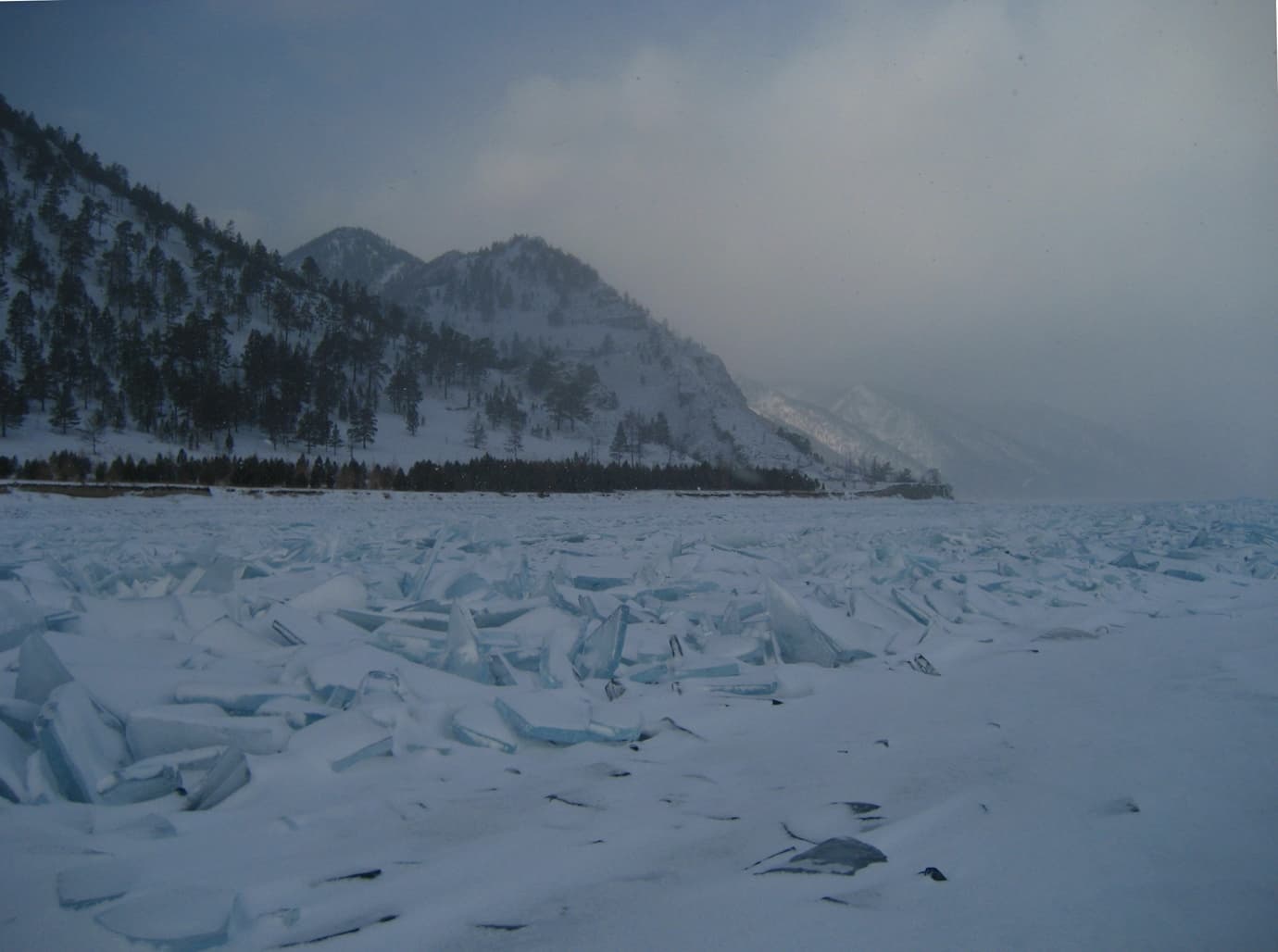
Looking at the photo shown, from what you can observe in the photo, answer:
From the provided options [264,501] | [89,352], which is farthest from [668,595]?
[89,352]

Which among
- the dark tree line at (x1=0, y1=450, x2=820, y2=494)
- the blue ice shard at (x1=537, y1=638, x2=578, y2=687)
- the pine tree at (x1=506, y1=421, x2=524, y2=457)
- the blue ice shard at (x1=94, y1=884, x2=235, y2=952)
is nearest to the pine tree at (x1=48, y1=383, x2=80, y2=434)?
the dark tree line at (x1=0, y1=450, x2=820, y2=494)

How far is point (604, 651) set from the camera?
7.20 ft

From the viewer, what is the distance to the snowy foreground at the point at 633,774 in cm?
90

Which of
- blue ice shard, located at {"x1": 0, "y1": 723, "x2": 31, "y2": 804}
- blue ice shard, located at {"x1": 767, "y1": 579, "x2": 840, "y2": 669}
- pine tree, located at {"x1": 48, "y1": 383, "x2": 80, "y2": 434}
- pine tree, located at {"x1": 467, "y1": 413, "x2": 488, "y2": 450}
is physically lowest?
blue ice shard, located at {"x1": 0, "y1": 723, "x2": 31, "y2": 804}

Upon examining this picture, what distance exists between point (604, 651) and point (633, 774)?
2.44 feet

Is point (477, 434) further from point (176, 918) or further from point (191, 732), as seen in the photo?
point (176, 918)

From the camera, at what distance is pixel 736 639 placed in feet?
8.05

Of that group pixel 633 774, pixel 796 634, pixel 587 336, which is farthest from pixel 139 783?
pixel 587 336

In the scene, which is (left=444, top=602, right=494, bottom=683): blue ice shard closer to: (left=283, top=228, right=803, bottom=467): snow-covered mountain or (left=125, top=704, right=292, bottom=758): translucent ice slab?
(left=125, top=704, right=292, bottom=758): translucent ice slab

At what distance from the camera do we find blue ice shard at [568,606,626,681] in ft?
7.16

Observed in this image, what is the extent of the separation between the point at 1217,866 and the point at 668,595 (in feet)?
9.00

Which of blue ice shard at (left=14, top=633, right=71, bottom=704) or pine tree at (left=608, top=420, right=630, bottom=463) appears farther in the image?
pine tree at (left=608, top=420, right=630, bottom=463)

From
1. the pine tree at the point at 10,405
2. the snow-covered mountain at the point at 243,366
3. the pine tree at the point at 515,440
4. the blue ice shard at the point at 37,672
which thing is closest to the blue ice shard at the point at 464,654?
the blue ice shard at the point at 37,672

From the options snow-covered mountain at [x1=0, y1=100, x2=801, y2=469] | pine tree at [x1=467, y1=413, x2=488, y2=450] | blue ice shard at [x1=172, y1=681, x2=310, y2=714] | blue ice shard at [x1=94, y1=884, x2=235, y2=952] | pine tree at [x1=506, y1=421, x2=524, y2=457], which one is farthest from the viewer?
pine tree at [x1=506, y1=421, x2=524, y2=457]
